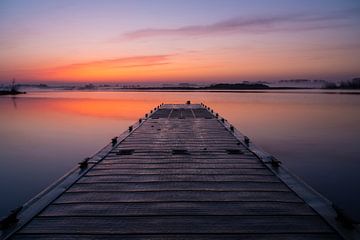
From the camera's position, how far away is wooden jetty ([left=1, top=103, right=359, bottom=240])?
10.8ft

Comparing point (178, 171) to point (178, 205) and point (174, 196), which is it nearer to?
point (174, 196)

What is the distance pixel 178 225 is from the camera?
341 cm

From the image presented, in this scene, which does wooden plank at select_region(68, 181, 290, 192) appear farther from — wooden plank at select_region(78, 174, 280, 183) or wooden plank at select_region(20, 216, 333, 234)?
wooden plank at select_region(20, 216, 333, 234)

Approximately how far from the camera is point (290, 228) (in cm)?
334

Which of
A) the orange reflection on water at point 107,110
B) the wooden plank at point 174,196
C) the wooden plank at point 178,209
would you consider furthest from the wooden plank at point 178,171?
the orange reflection on water at point 107,110

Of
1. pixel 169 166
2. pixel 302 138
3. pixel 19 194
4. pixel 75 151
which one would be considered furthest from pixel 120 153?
pixel 302 138

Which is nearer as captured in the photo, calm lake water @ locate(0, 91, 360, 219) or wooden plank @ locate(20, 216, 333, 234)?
wooden plank @ locate(20, 216, 333, 234)

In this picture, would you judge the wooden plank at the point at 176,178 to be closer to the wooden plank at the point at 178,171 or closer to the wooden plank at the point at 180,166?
the wooden plank at the point at 178,171

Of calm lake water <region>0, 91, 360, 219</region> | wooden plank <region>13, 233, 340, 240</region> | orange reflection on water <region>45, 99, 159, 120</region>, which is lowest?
calm lake water <region>0, 91, 360, 219</region>

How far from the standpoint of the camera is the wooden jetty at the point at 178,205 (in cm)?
328

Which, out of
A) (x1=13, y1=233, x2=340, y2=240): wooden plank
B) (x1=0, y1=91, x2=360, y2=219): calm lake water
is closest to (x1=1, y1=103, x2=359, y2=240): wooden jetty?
(x1=13, y1=233, x2=340, y2=240): wooden plank

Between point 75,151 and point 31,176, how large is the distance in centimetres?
383

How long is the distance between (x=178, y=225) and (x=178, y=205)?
1.86 ft

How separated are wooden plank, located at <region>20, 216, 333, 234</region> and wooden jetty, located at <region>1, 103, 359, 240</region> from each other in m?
0.01
